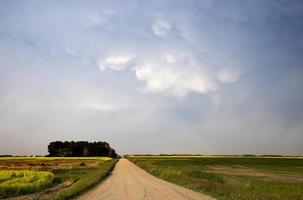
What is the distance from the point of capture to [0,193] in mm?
27203

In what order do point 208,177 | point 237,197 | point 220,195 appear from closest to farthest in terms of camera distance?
point 237,197 → point 220,195 → point 208,177

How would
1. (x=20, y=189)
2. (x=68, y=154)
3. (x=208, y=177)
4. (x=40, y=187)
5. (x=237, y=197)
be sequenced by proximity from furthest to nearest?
(x=68, y=154) < (x=208, y=177) < (x=40, y=187) < (x=20, y=189) < (x=237, y=197)

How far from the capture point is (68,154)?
19462 cm

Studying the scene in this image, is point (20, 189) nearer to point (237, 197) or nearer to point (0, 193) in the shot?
point (0, 193)

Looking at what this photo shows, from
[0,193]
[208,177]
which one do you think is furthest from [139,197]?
[208,177]

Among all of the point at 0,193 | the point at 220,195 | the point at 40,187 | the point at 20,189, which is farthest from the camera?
the point at 40,187

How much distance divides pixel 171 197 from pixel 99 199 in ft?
13.1

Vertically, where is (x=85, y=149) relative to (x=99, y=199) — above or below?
above

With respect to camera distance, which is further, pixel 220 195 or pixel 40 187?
pixel 40 187

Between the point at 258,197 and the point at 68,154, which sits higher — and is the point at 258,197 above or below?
below

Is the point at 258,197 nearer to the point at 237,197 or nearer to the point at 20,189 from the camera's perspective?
the point at 237,197

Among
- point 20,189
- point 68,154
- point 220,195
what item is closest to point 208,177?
point 220,195

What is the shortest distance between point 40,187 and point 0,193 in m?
5.13

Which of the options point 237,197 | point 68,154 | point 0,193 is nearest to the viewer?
point 237,197
